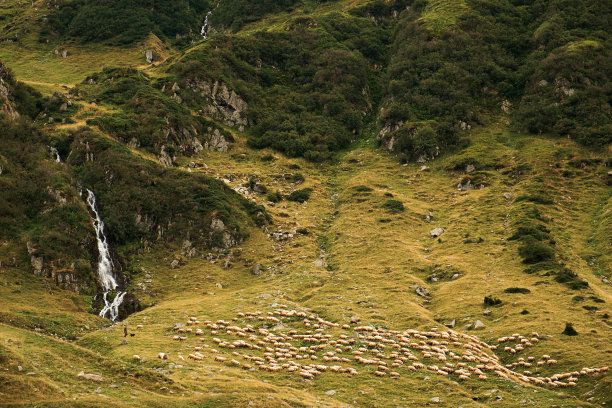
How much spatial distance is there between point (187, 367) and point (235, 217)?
46.3 meters

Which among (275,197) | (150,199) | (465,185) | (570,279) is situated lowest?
(570,279)

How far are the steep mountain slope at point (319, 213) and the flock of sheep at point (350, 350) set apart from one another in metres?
0.24

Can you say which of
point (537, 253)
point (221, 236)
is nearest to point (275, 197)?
point (221, 236)

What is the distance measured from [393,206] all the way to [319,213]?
13.4m

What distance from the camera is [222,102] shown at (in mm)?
127688

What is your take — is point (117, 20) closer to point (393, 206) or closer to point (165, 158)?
point (165, 158)

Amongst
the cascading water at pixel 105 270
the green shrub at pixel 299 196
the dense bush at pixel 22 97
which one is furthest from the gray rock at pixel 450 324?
the dense bush at pixel 22 97

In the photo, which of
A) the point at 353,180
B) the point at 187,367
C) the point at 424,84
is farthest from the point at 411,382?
the point at 424,84

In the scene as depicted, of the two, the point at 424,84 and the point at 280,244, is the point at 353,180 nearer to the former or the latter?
the point at 280,244

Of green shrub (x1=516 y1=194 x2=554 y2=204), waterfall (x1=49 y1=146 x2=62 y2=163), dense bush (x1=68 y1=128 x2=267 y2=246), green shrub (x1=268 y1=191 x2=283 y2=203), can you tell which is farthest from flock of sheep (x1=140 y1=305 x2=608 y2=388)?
waterfall (x1=49 y1=146 x2=62 y2=163)

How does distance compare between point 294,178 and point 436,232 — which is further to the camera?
point 294,178

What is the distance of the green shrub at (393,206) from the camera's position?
9329 centimetres

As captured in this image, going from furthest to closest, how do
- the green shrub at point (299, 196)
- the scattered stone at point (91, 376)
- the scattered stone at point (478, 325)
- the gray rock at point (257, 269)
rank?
the green shrub at point (299, 196) < the gray rock at point (257, 269) < the scattered stone at point (478, 325) < the scattered stone at point (91, 376)

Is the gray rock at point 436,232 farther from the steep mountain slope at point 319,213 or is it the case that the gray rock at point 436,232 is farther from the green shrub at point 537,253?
the green shrub at point 537,253
